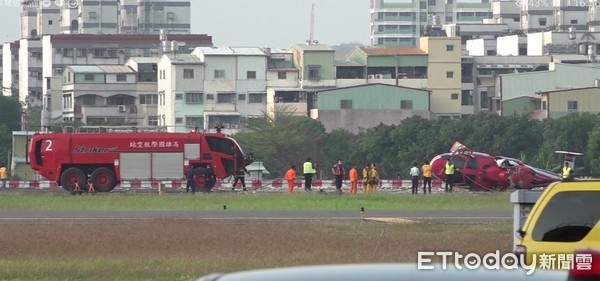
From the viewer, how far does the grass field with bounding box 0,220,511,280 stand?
22.4 meters

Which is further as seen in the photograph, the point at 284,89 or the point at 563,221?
the point at 284,89

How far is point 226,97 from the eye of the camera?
128125 mm

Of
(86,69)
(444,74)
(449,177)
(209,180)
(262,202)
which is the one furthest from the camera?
(86,69)

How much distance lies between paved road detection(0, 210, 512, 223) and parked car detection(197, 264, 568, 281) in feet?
89.4

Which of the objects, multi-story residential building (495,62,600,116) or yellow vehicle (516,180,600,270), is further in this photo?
multi-story residential building (495,62,600,116)

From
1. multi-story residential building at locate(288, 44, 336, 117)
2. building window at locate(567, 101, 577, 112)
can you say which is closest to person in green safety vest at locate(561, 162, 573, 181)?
building window at locate(567, 101, 577, 112)

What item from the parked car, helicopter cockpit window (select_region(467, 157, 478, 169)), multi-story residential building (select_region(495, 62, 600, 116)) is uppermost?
multi-story residential building (select_region(495, 62, 600, 116))

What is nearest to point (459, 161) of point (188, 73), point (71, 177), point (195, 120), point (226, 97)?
point (71, 177)

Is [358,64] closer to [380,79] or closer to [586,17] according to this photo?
[380,79]

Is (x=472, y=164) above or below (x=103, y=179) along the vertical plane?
above

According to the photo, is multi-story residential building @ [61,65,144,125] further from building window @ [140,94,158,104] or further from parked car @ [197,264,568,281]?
parked car @ [197,264,568,281]

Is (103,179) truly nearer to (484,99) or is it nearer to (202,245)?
(202,245)

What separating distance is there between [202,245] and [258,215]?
11.1 m

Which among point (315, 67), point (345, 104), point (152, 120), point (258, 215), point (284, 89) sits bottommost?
point (258, 215)
